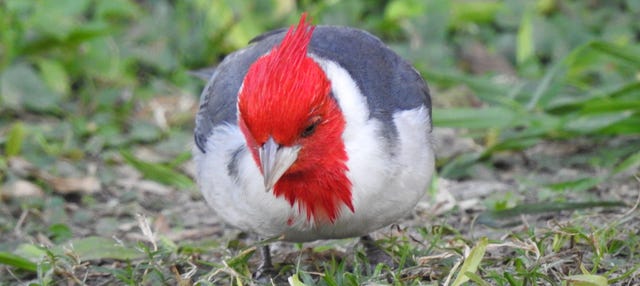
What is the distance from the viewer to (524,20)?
23.1ft

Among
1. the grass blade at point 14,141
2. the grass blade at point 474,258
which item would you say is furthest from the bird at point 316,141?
the grass blade at point 14,141

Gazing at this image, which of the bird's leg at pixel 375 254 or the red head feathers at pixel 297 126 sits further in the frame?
the bird's leg at pixel 375 254

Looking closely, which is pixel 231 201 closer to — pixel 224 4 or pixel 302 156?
pixel 302 156

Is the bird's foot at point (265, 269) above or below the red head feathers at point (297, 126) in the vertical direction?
below

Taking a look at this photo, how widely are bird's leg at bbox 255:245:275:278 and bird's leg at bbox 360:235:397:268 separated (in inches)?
14.1

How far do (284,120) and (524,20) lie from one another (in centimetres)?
415

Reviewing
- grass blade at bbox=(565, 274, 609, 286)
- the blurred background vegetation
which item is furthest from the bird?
the blurred background vegetation

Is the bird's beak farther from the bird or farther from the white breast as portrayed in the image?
the white breast

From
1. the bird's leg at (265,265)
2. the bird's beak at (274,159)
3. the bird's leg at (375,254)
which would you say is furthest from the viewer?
the bird's leg at (265,265)

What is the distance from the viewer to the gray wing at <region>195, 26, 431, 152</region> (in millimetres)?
3721

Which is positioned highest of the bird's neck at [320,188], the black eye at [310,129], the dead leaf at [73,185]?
the black eye at [310,129]

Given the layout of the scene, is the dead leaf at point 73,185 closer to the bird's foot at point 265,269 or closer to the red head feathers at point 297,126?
the bird's foot at point 265,269

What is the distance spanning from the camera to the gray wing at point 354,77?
12.2 feet

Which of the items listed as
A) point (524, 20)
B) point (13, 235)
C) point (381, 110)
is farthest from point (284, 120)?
point (524, 20)
